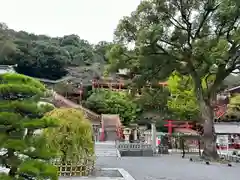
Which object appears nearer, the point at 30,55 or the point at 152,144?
the point at 152,144

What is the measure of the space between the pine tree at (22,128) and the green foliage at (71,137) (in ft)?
14.3

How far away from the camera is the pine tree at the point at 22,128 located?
14.9 ft

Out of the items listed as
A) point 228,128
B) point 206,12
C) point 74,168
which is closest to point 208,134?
point 228,128

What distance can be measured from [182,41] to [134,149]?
21.5 ft

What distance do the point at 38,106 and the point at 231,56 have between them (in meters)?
13.3

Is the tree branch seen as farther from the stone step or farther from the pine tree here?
the pine tree

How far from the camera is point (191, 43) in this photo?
55.6 ft

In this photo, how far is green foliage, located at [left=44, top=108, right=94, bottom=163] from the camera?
9.28 metres

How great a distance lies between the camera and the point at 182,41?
17.0 metres

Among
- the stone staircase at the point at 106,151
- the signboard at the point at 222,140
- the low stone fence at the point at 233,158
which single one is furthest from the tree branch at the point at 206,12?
the signboard at the point at 222,140

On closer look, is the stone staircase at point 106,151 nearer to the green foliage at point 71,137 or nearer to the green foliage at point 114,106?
the green foliage at point 71,137

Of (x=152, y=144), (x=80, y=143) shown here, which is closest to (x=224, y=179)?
(x=80, y=143)

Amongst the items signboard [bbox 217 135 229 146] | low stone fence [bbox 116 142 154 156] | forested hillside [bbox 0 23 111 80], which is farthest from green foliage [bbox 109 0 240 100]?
forested hillside [bbox 0 23 111 80]

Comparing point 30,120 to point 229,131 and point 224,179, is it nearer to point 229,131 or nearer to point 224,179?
point 224,179
